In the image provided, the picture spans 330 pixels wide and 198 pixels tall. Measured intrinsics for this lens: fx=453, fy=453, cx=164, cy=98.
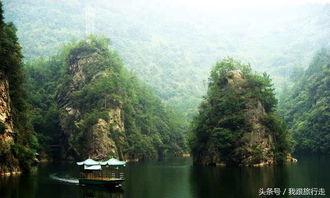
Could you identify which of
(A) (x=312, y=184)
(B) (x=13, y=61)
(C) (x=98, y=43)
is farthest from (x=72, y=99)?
(A) (x=312, y=184)

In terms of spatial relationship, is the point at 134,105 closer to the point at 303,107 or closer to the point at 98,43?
the point at 98,43

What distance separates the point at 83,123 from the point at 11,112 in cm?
4863

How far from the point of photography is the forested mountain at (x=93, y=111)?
405 ft

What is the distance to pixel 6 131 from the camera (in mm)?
70000

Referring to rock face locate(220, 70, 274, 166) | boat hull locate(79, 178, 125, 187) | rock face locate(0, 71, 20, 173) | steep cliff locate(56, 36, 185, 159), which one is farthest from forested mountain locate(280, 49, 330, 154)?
boat hull locate(79, 178, 125, 187)

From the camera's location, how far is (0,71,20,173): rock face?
67.1 meters

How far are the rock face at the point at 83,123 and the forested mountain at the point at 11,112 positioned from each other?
33606 millimetres

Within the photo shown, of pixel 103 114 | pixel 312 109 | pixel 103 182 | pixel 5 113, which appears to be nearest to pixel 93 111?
pixel 103 114

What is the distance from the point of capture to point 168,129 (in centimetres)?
16925

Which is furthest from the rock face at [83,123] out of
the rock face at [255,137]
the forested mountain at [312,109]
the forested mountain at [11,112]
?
the forested mountain at [312,109]

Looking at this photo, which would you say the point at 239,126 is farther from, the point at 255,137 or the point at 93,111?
the point at 93,111

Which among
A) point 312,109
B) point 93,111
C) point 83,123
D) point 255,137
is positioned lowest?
point 255,137

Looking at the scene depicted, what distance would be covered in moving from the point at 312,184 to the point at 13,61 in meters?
52.9

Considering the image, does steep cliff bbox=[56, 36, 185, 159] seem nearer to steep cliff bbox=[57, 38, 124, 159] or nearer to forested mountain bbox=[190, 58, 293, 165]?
steep cliff bbox=[57, 38, 124, 159]
